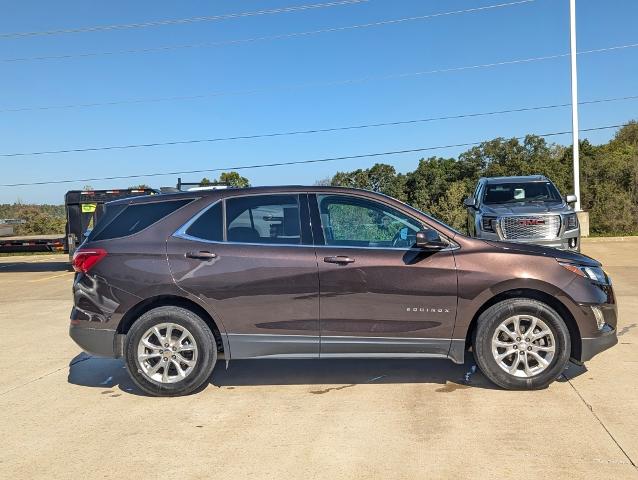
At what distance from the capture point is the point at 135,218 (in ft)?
16.8

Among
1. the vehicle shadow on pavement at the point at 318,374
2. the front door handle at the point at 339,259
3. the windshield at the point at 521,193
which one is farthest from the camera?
the windshield at the point at 521,193

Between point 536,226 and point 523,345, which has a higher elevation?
point 536,226

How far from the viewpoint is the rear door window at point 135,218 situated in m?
5.08

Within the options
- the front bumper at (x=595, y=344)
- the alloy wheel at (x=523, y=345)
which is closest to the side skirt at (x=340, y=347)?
the alloy wheel at (x=523, y=345)

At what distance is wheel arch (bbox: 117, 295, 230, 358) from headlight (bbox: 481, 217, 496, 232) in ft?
23.7

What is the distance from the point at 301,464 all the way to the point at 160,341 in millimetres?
1932

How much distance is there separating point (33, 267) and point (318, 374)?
1651cm

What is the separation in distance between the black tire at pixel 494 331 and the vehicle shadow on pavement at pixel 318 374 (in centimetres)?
20

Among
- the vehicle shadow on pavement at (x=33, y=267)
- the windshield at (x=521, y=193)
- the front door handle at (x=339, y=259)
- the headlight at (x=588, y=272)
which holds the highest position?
the windshield at (x=521, y=193)

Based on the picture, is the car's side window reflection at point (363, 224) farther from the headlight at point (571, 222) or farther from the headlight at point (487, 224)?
the headlight at point (571, 222)

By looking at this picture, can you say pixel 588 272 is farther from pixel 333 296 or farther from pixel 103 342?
pixel 103 342

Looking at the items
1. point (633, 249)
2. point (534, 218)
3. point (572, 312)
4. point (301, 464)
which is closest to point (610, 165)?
point (633, 249)

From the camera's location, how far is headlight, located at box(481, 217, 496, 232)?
1077 centimetres

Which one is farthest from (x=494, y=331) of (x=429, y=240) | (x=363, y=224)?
(x=363, y=224)
